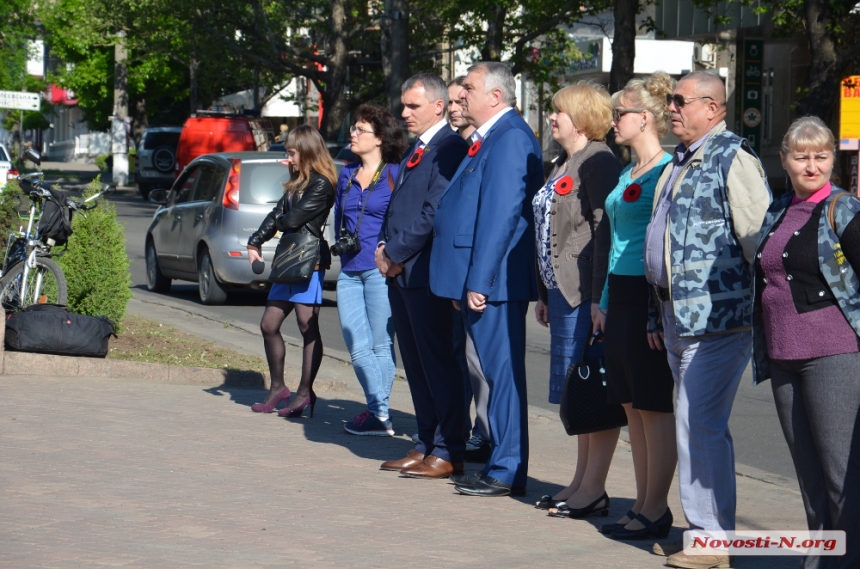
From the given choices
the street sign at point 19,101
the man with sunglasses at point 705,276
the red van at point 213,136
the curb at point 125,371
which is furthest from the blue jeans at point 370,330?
the red van at point 213,136

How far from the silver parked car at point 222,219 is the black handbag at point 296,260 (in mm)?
5252

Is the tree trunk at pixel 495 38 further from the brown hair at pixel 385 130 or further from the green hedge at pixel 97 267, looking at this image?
the brown hair at pixel 385 130

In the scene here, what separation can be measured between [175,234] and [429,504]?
952 cm

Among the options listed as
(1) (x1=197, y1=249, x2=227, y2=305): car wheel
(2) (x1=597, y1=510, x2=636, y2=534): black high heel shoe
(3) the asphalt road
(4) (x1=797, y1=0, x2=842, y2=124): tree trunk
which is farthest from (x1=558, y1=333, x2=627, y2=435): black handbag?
(4) (x1=797, y1=0, x2=842, y2=124): tree trunk

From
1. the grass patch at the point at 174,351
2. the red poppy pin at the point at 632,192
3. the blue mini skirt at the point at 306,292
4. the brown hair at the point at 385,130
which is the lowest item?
the grass patch at the point at 174,351

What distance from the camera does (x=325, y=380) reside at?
927 centimetres

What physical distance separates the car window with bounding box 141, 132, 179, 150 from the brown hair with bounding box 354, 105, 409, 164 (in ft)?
112

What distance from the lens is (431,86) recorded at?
653 centimetres

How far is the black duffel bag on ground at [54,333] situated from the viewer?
893 cm

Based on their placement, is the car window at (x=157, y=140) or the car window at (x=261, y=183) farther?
the car window at (x=157, y=140)

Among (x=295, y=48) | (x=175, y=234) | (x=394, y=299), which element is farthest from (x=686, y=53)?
(x=394, y=299)

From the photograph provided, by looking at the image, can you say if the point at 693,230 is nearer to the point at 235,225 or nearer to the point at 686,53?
the point at 235,225

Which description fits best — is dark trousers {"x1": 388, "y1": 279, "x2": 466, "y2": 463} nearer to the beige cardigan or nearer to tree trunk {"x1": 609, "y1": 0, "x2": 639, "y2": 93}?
the beige cardigan

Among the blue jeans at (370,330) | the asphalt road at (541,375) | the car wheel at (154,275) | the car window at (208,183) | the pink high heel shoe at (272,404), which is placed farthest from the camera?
the car wheel at (154,275)
